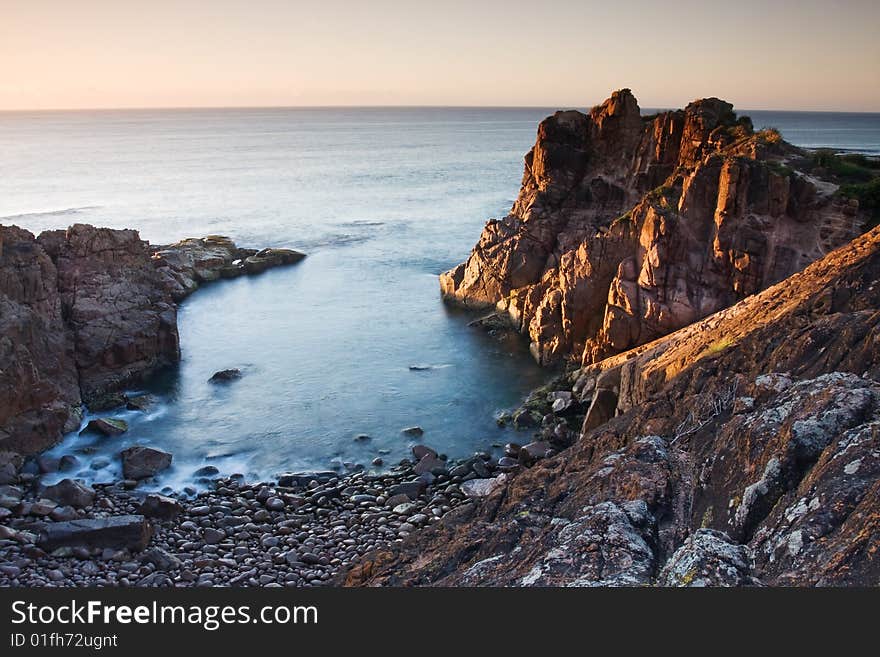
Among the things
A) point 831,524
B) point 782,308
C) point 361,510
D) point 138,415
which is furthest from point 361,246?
point 831,524

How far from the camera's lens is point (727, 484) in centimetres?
1296

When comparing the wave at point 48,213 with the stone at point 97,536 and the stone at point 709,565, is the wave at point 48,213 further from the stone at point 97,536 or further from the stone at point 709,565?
the stone at point 709,565

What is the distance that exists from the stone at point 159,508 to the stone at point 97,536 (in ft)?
6.16

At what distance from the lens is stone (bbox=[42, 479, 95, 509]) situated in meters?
25.1

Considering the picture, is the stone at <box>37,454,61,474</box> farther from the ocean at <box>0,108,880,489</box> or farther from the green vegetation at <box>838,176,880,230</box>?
the green vegetation at <box>838,176,880,230</box>

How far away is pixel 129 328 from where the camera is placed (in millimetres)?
36688

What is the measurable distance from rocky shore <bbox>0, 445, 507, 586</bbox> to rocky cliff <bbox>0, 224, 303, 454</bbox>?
373cm

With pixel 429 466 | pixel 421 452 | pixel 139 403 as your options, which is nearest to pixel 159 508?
pixel 429 466

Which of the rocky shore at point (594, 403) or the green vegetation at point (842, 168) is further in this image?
the green vegetation at point (842, 168)

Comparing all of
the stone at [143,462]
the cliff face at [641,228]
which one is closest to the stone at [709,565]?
the cliff face at [641,228]

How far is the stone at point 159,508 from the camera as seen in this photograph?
80.8 ft

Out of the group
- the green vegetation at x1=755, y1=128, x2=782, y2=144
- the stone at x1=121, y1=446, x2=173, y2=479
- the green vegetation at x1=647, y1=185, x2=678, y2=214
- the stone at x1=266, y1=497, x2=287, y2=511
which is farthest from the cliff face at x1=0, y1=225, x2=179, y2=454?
the green vegetation at x1=755, y1=128, x2=782, y2=144

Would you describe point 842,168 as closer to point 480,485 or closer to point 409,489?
point 480,485

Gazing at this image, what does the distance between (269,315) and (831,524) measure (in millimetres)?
43588
